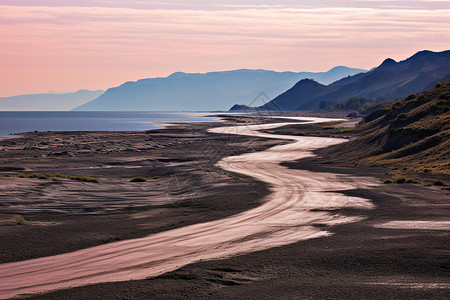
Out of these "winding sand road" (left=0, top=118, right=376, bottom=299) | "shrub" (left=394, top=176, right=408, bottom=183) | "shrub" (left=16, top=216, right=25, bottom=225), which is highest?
"shrub" (left=16, top=216, right=25, bottom=225)

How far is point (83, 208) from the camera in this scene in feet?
78.7

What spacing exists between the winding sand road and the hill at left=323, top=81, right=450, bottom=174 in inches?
674

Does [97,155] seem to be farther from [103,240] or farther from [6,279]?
[6,279]

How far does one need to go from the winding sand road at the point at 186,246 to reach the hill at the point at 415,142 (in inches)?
674

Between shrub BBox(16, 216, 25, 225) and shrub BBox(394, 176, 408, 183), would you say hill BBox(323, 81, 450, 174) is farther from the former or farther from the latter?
shrub BBox(16, 216, 25, 225)

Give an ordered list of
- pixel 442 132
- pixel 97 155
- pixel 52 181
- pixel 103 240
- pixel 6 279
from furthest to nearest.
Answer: pixel 97 155, pixel 442 132, pixel 52 181, pixel 103 240, pixel 6 279

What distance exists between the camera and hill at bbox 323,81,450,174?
4298 centimetres

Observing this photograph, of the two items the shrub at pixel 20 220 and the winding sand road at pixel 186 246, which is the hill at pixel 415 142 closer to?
the winding sand road at pixel 186 246

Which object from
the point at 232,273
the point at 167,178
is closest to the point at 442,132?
the point at 167,178

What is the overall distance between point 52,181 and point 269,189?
14.7m

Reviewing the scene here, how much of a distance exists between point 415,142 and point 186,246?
4032 cm

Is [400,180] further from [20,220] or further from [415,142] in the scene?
[20,220]

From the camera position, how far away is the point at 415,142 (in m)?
50.1

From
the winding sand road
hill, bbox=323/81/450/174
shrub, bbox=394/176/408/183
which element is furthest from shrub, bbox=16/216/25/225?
hill, bbox=323/81/450/174
